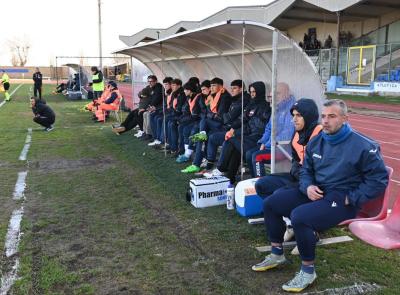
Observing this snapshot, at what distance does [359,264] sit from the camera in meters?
3.73

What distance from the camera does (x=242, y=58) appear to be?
17.6ft

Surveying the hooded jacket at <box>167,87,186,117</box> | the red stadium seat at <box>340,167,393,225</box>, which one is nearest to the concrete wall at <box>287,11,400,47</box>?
the hooded jacket at <box>167,87,186,117</box>

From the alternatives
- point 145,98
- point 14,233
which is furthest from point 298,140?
point 145,98

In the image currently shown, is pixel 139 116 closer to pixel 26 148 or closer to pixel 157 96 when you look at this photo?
pixel 157 96

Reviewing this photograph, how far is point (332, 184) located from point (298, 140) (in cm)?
84

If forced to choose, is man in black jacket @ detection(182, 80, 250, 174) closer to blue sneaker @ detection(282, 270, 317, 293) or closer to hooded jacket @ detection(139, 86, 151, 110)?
Answer: blue sneaker @ detection(282, 270, 317, 293)

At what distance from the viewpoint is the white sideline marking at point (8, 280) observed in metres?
3.34

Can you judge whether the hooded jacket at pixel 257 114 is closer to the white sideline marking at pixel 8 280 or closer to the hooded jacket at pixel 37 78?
the white sideline marking at pixel 8 280

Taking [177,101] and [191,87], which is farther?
[177,101]

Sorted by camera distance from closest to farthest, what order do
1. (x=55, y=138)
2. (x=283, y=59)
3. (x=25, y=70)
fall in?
(x=283, y=59), (x=55, y=138), (x=25, y=70)

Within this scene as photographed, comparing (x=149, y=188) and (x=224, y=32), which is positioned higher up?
(x=224, y=32)

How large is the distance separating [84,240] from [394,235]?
2.91 m

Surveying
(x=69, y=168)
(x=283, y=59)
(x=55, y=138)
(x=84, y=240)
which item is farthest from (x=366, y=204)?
(x=55, y=138)

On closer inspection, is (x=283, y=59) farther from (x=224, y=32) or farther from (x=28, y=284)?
(x=28, y=284)
